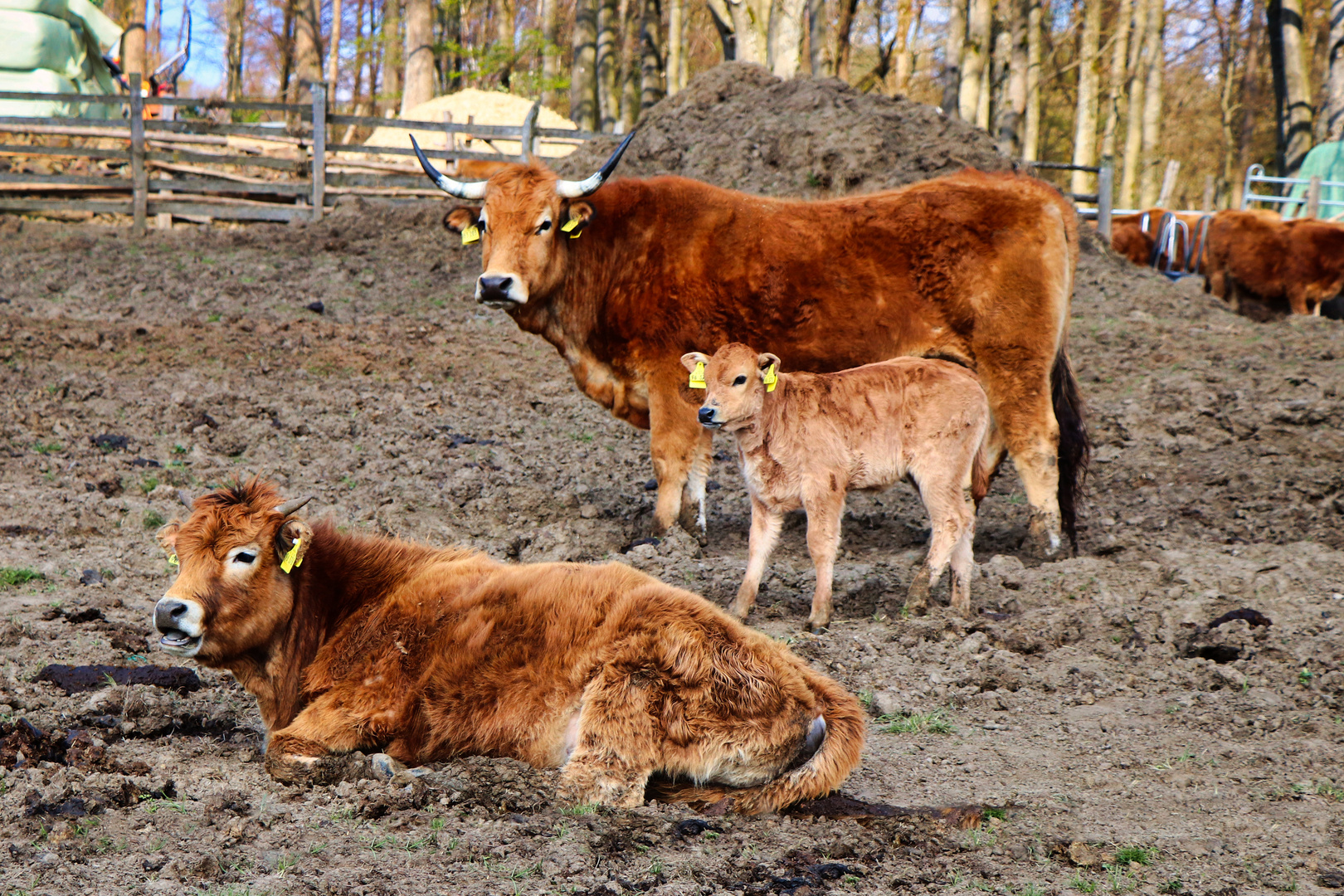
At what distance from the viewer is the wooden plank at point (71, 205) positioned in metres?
18.7

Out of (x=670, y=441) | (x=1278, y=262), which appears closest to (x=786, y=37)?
(x=1278, y=262)

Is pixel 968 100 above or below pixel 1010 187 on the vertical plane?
above

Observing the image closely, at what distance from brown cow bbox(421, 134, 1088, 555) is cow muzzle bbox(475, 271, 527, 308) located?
0.04ft

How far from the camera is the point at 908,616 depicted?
6352 millimetres

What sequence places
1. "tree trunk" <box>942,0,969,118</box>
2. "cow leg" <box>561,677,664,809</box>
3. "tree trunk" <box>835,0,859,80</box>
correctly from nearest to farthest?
"cow leg" <box>561,677,664,809</box>, "tree trunk" <box>942,0,969,118</box>, "tree trunk" <box>835,0,859,80</box>

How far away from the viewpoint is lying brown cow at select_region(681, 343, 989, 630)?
6348mm

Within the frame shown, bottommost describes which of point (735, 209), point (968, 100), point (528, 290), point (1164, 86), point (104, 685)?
point (104, 685)

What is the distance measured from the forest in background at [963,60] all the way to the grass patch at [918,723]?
638 inches

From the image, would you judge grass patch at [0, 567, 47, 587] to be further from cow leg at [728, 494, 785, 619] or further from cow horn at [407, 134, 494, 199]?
cow leg at [728, 494, 785, 619]

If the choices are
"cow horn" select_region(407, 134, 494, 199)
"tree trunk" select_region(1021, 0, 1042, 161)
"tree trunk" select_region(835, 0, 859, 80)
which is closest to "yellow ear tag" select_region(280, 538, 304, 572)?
"cow horn" select_region(407, 134, 494, 199)

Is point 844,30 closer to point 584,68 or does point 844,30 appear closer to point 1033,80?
point 1033,80

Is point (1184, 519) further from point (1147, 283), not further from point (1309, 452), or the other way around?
point (1147, 283)

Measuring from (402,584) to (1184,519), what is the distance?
627 cm

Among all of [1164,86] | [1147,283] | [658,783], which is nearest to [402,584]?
[658,783]
